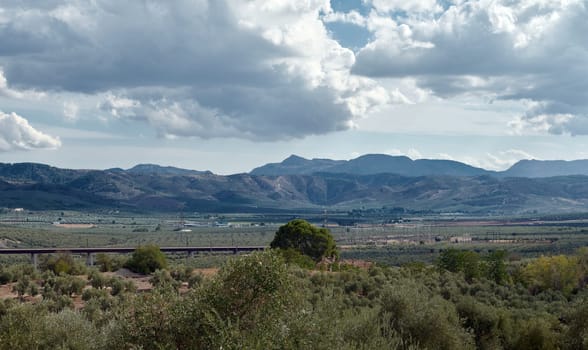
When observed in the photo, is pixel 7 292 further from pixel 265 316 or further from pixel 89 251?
pixel 89 251

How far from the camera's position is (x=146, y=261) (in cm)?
5350

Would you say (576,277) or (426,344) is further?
(576,277)

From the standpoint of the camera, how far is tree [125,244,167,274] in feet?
176

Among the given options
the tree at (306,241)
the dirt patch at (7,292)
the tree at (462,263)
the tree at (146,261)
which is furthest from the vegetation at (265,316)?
the tree at (306,241)

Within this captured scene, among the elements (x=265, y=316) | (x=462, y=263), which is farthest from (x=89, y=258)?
(x=265, y=316)

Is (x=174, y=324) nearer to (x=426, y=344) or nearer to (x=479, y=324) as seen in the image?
(x=426, y=344)

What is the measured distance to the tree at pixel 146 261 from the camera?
53.5m

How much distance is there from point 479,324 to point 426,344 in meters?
8.29

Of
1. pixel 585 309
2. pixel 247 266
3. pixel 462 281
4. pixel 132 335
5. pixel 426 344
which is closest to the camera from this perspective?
pixel 132 335

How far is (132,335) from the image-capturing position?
16953 millimetres

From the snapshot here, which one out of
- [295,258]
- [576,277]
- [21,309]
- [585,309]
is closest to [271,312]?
[21,309]

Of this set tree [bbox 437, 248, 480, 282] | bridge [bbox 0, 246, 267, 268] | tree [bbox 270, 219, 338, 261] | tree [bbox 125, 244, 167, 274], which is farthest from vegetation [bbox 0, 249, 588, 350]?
bridge [bbox 0, 246, 267, 268]

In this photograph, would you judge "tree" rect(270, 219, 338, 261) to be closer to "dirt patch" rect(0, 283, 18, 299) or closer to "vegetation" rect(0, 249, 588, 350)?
"vegetation" rect(0, 249, 588, 350)

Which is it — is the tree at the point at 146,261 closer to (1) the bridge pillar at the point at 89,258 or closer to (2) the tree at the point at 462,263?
(2) the tree at the point at 462,263
